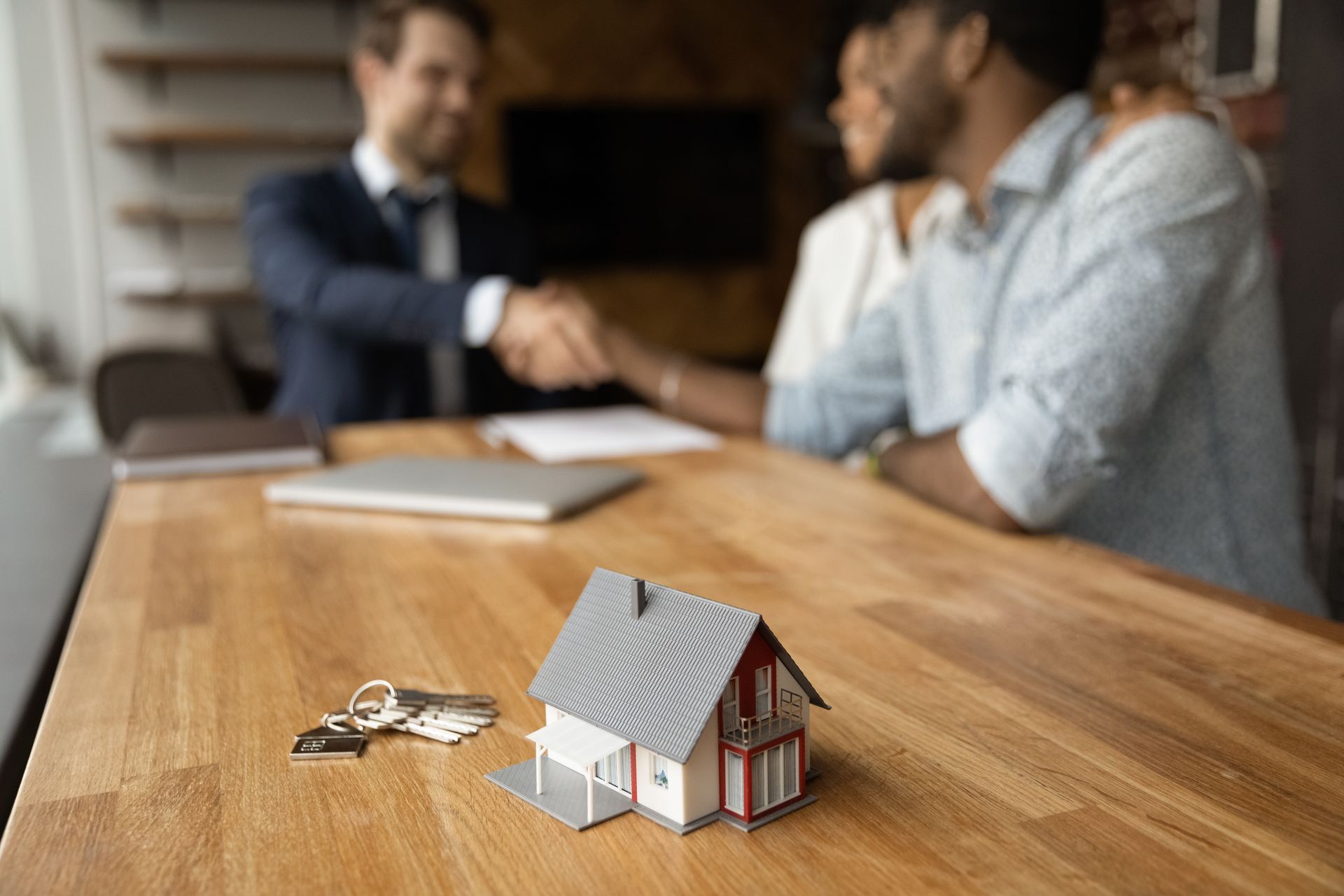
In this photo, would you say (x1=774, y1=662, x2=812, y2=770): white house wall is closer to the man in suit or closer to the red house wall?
the red house wall

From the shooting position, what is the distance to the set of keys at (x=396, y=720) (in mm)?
590

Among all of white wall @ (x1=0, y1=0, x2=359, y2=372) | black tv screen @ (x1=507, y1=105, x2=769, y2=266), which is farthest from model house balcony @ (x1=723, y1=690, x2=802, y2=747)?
black tv screen @ (x1=507, y1=105, x2=769, y2=266)

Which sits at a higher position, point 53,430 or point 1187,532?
point 1187,532

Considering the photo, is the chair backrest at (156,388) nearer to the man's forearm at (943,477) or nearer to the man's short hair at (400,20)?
the man's short hair at (400,20)

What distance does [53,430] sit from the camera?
13.4ft

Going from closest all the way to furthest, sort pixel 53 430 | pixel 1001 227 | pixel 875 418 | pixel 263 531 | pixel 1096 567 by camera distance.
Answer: pixel 1096 567 < pixel 263 531 < pixel 1001 227 < pixel 875 418 < pixel 53 430

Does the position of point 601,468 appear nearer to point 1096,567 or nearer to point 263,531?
point 263,531

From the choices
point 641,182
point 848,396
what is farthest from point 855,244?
point 641,182

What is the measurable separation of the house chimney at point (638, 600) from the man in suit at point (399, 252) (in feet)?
4.61

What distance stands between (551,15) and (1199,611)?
5.24 m

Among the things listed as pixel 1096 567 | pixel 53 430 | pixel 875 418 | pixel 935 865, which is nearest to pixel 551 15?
pixel 53 430

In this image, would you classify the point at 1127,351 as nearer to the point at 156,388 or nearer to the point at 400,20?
the point at 400,20

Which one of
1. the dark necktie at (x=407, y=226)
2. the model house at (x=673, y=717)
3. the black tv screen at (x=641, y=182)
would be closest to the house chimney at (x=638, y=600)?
the model house at (x=673, y=717)

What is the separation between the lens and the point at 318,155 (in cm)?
529
